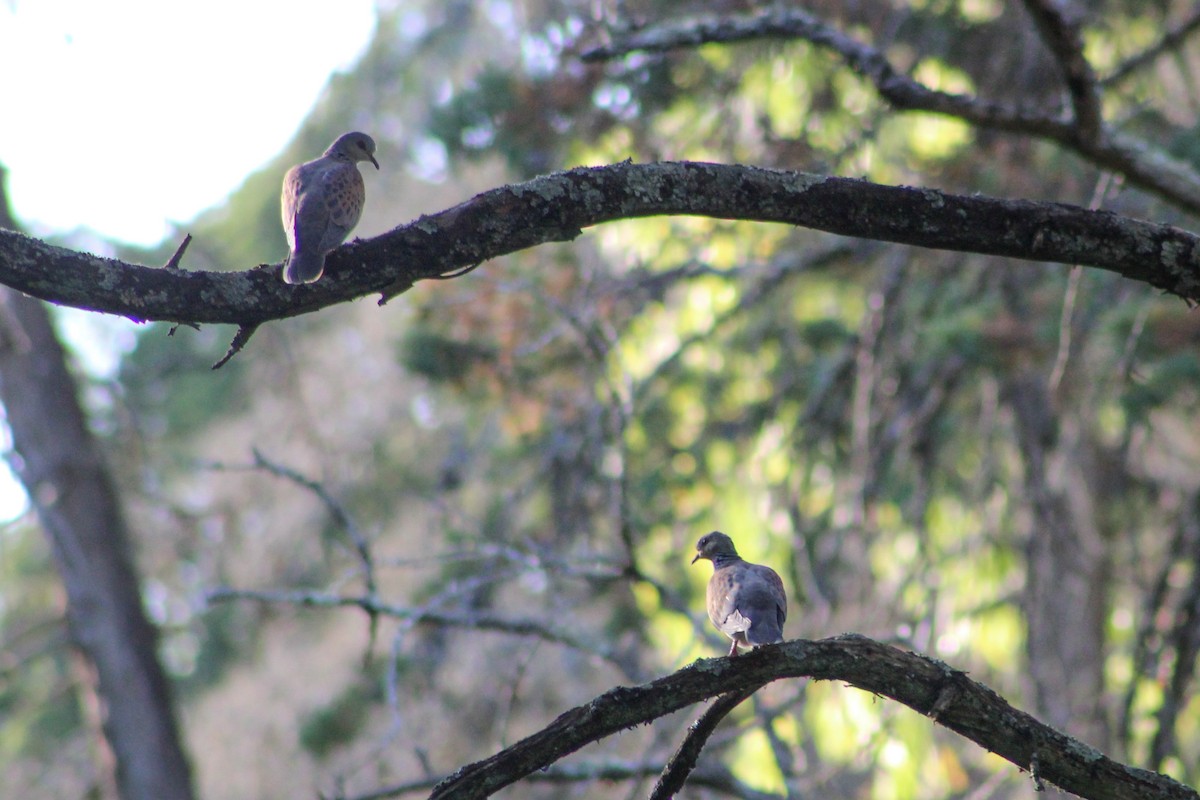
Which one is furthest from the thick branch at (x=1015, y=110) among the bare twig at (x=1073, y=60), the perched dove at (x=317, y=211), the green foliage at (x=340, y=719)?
the green foliage at (x=340, y=719)

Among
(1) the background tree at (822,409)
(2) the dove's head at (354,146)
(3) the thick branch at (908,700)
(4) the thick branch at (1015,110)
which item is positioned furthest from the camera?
(1) the background tree at (822,409)

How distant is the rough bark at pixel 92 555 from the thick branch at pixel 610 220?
5217 millimetres

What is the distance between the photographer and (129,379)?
9797mm

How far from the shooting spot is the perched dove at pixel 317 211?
2.94 meters

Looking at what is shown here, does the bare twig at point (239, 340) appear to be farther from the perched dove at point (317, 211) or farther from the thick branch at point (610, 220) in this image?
the perched dove at point (317, 211)

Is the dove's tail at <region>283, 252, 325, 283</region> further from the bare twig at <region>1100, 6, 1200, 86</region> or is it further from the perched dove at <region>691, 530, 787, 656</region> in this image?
the bare twig at <region>1100, 6, 1200, 86</region>

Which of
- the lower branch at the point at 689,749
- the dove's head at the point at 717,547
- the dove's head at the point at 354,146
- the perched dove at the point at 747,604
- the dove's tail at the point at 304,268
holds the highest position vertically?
the dove's head at the point at 354,146

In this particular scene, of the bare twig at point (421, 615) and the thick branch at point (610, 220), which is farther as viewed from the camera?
the bare twig at point (421, 615)

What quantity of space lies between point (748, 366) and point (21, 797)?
5.74 m

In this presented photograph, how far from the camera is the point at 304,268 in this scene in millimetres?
2891

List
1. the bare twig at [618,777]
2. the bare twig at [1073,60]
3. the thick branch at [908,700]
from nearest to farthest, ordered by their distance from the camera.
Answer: the thick branch at [908,700]
the bare twig at [1073,60]
the bare twig at [618,777]

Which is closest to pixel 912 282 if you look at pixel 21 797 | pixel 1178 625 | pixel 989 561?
pixel 989 561

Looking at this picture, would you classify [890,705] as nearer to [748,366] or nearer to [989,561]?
[989,561]

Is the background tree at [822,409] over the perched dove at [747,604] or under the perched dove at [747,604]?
over
